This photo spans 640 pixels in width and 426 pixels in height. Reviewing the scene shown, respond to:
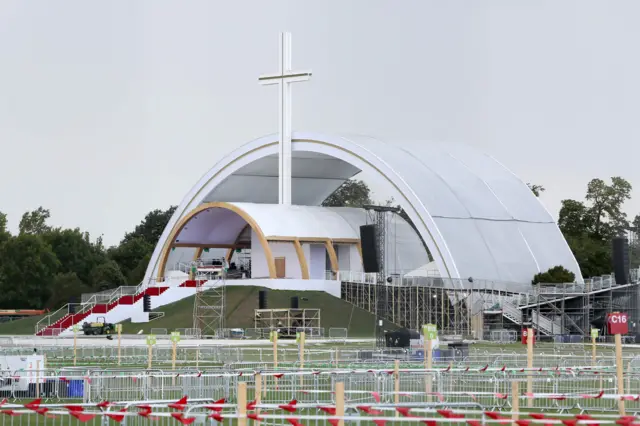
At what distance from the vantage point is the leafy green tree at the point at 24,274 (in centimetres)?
11544

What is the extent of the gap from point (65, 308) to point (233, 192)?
1676 centimetres

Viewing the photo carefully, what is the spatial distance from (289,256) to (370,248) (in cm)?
3273

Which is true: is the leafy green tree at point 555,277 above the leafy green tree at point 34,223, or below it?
below

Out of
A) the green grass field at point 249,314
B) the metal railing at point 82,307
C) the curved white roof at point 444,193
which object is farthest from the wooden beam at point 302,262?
the metal railing at point 82,307

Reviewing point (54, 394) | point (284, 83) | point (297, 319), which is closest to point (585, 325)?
point (297, 319)

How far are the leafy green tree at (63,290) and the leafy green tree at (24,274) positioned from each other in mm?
1064

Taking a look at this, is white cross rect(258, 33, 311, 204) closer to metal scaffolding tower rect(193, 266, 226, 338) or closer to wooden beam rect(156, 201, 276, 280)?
wooden beam rect(156, 201, 276, 280)

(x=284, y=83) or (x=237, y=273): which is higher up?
(x=284, y=83)

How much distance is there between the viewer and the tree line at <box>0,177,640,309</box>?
11525cm

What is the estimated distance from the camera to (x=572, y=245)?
115 metres

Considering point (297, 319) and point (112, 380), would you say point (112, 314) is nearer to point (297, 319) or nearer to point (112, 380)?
point (297, 319)

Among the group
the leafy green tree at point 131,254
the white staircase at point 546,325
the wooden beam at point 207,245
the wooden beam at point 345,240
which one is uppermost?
the leafy green tree at point 131,254

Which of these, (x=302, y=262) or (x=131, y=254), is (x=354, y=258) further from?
(x=131, y=254)

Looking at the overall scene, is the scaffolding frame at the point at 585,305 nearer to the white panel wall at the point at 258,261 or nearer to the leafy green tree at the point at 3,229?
the white panel wall at the point at 258,261
